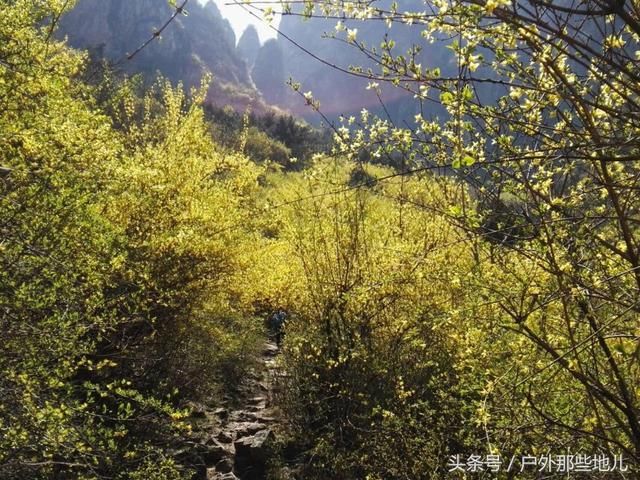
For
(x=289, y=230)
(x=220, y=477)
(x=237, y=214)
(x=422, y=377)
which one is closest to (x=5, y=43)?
(x=237, y=214)

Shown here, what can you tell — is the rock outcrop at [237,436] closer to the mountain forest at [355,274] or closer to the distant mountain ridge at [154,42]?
the mountain forest at [355,274]

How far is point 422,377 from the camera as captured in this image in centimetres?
565

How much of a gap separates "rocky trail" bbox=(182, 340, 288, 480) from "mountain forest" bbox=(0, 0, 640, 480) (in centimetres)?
4

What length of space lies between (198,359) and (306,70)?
6145 inches

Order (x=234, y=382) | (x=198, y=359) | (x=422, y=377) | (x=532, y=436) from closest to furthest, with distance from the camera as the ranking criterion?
(x=532, y=436) → (x=422, y=377) → (x=198, y=359) → (x=234, y=382)

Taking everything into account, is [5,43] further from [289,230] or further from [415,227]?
[415,227]

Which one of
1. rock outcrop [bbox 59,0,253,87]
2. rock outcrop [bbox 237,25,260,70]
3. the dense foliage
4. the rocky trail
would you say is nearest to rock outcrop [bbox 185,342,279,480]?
the rocky trail

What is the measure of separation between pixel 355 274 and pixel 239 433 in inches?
113

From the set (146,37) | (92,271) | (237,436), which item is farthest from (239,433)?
(146,37)

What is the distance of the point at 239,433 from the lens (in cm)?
673

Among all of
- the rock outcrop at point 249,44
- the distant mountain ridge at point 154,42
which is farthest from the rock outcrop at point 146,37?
the rock outcrop at point 249,44

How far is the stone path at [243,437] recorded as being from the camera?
5.93m

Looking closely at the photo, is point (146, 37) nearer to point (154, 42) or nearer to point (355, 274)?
point (154, 42)

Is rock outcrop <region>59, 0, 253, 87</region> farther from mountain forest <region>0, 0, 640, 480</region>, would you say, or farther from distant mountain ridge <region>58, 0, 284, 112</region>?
mountain forest <region>0, 0, 640, 480</region>
